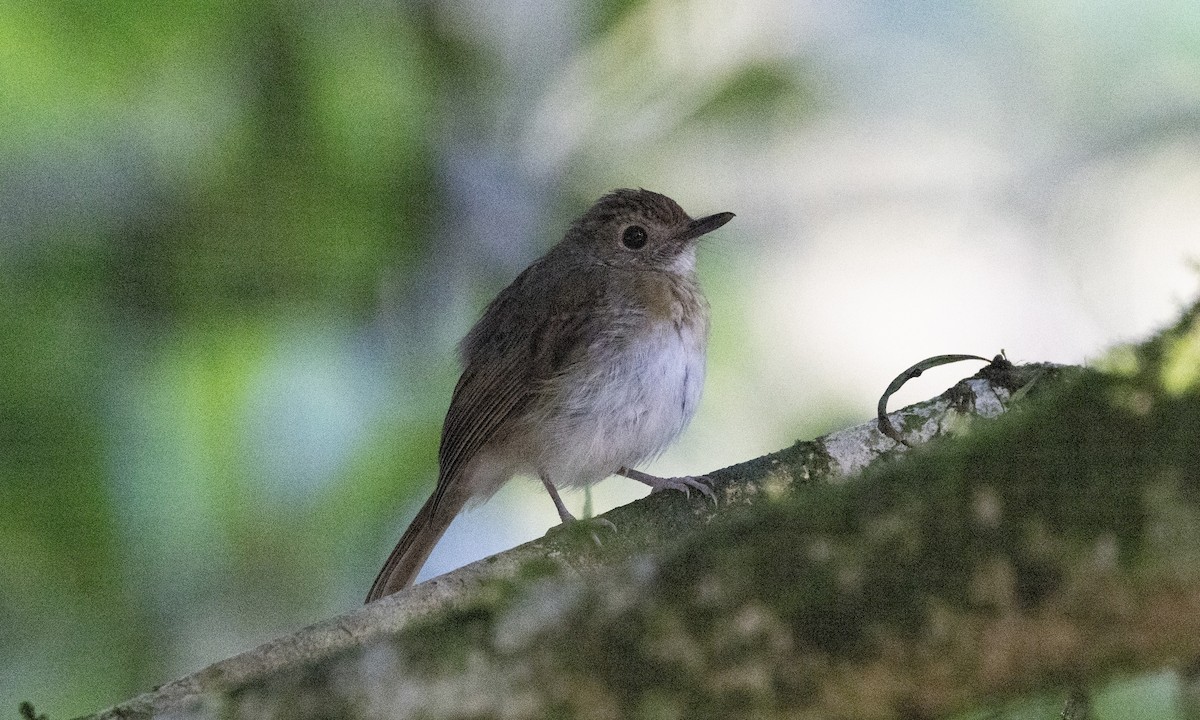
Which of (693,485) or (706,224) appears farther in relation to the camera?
(706,224)

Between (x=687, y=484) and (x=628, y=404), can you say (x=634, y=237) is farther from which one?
(x=687, y=484)

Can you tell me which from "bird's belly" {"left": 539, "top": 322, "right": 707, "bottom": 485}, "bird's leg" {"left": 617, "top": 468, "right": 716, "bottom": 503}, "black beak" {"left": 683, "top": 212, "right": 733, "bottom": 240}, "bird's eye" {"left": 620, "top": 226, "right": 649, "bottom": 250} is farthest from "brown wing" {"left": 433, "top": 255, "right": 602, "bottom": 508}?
"bird's leg" {"left": 617, "top": 468, "right": 716, "bottom": 503}

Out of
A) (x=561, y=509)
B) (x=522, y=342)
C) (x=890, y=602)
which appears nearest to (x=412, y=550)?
(x=561, y=509)

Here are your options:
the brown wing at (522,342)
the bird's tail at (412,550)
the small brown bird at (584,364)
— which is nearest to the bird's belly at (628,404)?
the small brown bird at (584,364)

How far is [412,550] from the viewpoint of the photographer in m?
4.17

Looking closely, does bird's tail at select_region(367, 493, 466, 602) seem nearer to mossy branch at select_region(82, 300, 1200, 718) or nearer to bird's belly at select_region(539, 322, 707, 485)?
bird's belly at select_region(539, 322, 707, 485)

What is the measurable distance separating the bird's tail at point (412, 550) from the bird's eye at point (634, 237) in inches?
55.4

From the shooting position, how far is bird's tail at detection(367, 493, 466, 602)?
407 cm

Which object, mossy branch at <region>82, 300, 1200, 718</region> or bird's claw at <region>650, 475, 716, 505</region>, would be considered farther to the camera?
bird's claw at <region>650, 475, 716, 505</region>

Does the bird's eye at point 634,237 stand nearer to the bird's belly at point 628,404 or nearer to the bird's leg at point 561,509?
the bird's belly at point 628,404

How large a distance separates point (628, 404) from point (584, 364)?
25 centimetres

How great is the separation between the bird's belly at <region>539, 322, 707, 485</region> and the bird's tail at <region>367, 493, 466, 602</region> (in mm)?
554

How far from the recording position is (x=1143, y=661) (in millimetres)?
1385

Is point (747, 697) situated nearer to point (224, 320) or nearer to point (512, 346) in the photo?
point (224, 320)
